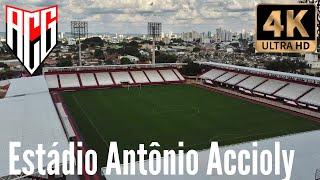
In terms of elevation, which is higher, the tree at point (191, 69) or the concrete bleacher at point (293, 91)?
the tree at point (191, 69)

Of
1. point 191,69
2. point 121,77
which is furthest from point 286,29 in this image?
point 191,69

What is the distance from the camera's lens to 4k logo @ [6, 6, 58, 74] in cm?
1698

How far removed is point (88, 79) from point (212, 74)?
60.6 feet

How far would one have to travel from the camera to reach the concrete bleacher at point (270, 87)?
42.7 metres

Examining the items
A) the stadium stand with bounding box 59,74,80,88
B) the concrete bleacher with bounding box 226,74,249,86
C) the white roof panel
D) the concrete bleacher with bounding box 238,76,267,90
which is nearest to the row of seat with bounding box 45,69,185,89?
the stadium stand with bounding box 59,74,80,88

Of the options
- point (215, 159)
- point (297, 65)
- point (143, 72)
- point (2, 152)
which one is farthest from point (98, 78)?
point (297, 65)

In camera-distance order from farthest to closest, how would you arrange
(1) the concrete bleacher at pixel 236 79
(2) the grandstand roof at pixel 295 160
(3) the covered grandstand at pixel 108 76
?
(3) the covered grandstand at pixel 108 76, (1) the concrete bleacher at pixel 236 79, (2) the grandstand roof at pixel 295 160

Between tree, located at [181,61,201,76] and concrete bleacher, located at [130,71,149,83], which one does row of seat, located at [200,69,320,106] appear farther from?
concrete bleacher, located at [130,71,149,83]

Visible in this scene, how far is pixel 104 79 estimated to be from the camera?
5331 centimetres

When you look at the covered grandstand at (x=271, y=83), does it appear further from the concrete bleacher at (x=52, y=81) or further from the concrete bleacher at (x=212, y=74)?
the concrete bleacher at (x=52, y=81)

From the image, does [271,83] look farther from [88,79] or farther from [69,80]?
[69,80]

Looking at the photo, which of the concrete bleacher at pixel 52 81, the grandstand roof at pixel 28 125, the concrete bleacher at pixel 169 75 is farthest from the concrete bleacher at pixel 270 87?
the concrete bleacher at pixel 52 81

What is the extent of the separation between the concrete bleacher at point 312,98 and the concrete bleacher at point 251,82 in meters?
8.29

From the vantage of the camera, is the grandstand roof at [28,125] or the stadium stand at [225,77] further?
the stadium stand at [225,77]
